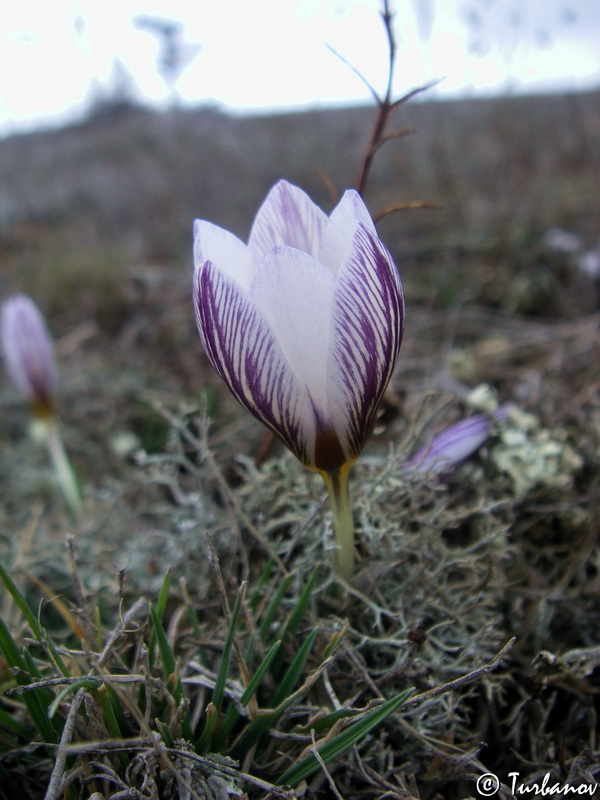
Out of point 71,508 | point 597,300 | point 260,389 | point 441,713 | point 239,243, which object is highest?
point 239,243

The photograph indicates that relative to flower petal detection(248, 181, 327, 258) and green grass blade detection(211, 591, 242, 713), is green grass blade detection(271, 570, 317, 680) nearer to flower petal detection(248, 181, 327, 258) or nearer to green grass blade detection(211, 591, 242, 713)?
green grass blade detection(211, 591, 242, 713)

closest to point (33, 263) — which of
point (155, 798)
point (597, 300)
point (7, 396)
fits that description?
point (7, 396)

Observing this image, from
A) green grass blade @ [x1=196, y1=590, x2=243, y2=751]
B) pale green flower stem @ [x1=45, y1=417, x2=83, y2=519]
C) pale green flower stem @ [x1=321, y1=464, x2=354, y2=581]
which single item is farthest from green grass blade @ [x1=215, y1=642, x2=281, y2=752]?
pale green flower stem @ [x1=45, y1=417, x2=83, y2=519]

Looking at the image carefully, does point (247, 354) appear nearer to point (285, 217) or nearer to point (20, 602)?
point (285, 217)

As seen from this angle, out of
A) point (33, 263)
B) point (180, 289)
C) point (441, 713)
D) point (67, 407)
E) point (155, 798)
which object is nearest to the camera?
point (155, 798)

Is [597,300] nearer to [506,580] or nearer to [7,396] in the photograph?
[506,580]

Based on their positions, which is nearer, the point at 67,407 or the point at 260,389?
the point at 260,389

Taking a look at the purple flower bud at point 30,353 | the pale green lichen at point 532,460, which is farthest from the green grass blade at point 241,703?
the purple flower bud at point 30,353

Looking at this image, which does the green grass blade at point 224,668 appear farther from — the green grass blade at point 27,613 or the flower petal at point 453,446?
the flower petal at point 453,446
